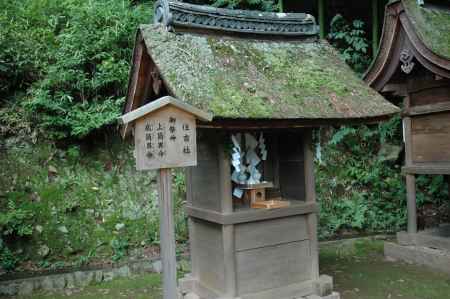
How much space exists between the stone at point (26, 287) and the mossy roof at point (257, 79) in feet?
13.2

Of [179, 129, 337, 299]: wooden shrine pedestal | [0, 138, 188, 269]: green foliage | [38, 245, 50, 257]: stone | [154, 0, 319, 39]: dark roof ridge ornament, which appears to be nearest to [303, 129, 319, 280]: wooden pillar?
[179, 129, 337, 299]: wooden shrine pedestal

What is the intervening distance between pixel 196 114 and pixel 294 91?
1.73 meters

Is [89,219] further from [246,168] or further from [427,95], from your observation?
[427,95]

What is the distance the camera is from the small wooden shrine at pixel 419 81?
20.9 ft

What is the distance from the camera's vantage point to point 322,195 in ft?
30.6

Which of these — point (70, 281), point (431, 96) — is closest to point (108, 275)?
point (70, 281)

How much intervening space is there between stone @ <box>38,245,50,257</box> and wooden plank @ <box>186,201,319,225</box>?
307 cm

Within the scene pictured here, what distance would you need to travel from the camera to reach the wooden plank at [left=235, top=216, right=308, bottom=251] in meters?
4.92

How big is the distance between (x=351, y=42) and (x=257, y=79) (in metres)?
7.53

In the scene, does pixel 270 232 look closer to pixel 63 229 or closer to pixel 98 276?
pixel 98 276

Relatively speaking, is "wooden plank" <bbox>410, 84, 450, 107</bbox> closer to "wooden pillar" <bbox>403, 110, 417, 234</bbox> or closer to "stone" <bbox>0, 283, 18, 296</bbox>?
"wooden pillar" <bbox>403, 110, 417, 234</bbox>

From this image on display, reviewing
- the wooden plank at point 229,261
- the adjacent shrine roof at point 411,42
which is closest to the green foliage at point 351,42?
the adjacent shrine roof at point 411,42

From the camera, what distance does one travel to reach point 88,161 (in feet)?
26.9

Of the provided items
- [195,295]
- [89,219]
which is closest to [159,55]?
[195,295]
